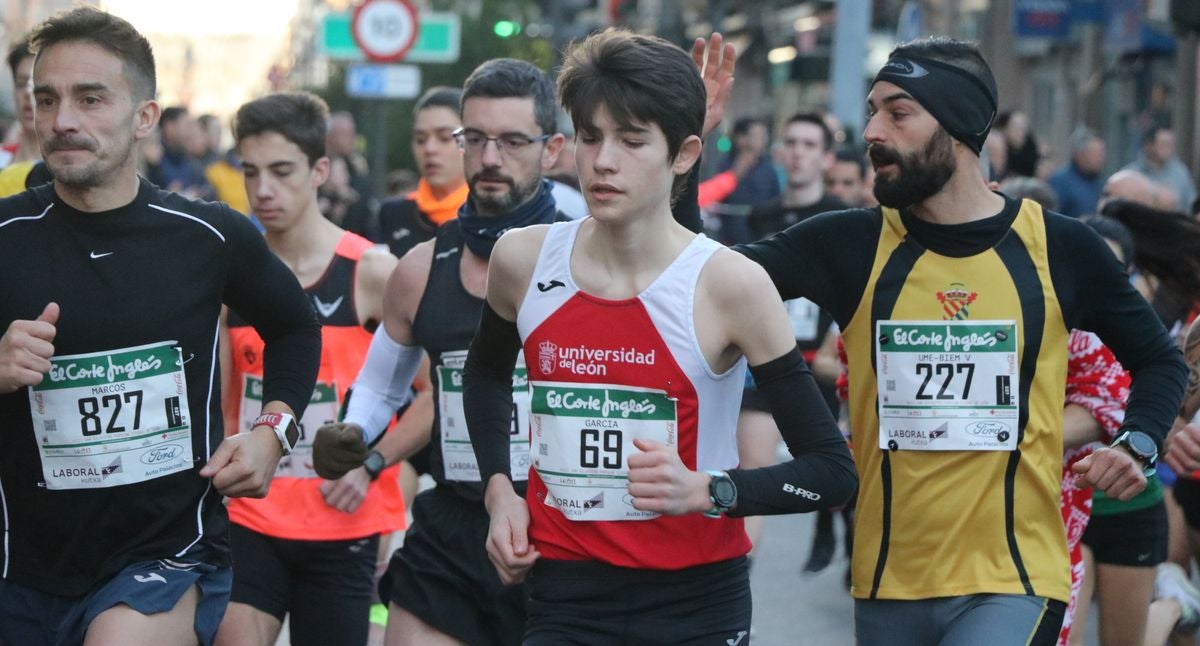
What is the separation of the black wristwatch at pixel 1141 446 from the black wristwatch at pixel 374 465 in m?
2.27

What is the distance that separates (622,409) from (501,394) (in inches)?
21.5

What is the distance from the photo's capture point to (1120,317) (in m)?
4.64

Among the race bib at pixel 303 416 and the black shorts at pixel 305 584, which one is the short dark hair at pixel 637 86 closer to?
the race bib at pixel 303 416

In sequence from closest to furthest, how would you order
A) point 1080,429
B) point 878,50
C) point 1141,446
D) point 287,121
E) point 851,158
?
point 1141,446 → point 1080,429 → point 287,121 → point 851,158 → point 878,50

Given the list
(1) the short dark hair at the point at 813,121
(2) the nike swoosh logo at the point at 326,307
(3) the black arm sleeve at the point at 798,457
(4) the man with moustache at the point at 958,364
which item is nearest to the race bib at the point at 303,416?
(2) the nike swoosh logo at the point at 326,307

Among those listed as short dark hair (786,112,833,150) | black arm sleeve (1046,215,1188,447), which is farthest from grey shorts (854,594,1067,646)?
short dark hair (786,112,833,150)

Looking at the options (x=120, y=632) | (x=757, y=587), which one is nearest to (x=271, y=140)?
(x=120, y=632)

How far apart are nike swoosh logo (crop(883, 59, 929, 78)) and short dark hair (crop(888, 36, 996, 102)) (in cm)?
3

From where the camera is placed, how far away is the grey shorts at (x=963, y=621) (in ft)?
14.5

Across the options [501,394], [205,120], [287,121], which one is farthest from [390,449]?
[205,120]

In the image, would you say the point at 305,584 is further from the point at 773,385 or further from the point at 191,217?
the point at 773,385

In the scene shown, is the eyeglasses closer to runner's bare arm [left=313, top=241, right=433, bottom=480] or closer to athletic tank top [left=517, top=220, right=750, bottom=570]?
runner's bare arm [left=313, top=241, right=433, bottom=480]

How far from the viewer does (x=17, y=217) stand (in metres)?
4.39

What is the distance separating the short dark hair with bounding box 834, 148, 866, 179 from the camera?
1105 centimetres
